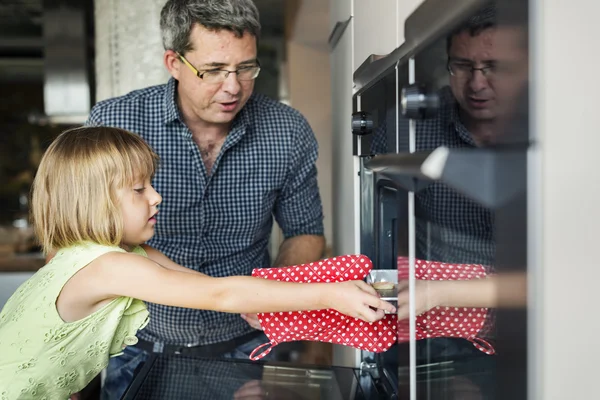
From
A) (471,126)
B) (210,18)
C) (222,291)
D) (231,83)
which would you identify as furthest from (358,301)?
(210,18)

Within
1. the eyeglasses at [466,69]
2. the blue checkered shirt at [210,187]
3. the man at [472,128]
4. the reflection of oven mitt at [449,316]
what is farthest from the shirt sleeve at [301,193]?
the eyeglasses at [466,69]

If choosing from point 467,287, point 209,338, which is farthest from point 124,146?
point 467,287

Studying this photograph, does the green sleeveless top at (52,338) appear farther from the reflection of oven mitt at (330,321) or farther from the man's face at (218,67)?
the man's face at (218,67)

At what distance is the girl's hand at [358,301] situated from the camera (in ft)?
3.35

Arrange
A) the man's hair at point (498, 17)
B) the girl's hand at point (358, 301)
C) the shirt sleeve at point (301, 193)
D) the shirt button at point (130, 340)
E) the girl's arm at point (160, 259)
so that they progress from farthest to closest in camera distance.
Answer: the shirt sleeve at point (301, 193), the girl's arm at point (160, 259), the shirt button at point (130, 340), the girl's hand at point (358, 301), the man's hair at point (498, 17)

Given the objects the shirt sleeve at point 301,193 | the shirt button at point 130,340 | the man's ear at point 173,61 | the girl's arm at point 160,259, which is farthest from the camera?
the shirt sleeve at point 301,193

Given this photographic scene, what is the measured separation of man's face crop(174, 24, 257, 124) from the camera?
63.0 inches

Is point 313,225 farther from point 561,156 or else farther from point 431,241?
point 561,156

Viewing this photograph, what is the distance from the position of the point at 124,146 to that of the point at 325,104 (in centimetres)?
344

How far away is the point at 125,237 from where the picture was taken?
1.37 meters

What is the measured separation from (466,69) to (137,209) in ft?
2.94

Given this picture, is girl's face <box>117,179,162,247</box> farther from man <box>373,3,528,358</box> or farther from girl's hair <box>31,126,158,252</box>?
man <box>373,3,528,358</box>

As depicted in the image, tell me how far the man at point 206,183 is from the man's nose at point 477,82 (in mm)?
1126

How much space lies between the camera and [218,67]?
1609 millimetres
